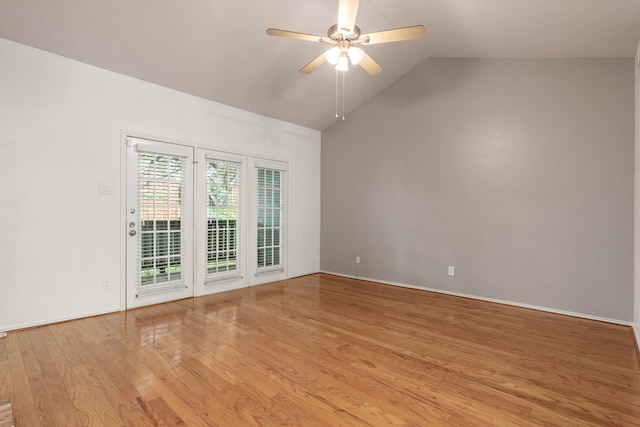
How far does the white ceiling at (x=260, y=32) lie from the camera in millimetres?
2922

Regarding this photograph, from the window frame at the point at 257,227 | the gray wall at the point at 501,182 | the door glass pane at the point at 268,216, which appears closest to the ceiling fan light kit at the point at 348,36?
the gray wall at the point at 501,182

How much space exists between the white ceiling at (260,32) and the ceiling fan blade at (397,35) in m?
1.05

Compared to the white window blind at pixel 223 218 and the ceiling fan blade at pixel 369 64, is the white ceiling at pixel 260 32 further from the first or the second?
the white window blind at pixel 223 218

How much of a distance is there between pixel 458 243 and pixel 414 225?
27.4 inches

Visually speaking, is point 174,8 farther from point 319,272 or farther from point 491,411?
point 319,272

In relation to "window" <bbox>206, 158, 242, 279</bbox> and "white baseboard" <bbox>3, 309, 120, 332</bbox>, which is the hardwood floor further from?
"window" <bbox>206, 158, 242, 279</bbox>

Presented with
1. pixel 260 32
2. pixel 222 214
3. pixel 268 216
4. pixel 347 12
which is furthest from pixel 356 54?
pixel 268 216

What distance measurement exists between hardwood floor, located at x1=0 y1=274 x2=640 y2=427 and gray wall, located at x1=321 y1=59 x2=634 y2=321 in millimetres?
617

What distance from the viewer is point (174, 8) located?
10.1 ft

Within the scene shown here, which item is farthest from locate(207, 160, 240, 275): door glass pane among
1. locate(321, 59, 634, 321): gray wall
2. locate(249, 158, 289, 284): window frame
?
locate(321, 59, 634, 321): gray wall

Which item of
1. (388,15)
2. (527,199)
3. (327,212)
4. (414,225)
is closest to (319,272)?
(327,212)

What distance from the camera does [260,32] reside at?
11.8ft

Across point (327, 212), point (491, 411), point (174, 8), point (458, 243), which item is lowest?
point (491, 411)

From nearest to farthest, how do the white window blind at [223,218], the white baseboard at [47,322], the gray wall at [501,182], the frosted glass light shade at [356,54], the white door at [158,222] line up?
1. the frosted glass light shade at [356,54]
2. the white baseboard at [47,322]
3. the gray wall at [501,182]
4. the white door at [158,222]
5. the white window blind at [223,218]
